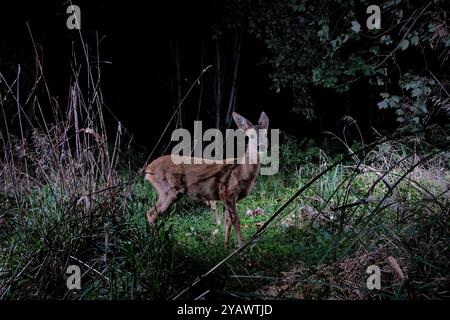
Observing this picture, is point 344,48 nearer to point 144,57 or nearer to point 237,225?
point 144,57

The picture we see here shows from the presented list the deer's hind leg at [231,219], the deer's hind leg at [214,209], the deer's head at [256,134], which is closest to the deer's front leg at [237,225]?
the deer's hind leg at [231,219]

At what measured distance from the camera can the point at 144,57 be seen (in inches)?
484

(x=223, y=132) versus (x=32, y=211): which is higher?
(x=223, y=132)

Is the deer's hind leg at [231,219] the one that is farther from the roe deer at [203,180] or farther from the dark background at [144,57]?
the dark background at [144,57]

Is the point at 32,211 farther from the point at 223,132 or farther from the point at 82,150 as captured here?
the point at 223,132

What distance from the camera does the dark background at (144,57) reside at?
332 inches

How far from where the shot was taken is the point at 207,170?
5.61 m

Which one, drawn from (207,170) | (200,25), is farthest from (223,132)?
(207,170)

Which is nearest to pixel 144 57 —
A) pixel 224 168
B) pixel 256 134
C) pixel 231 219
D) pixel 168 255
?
pixel 256 134

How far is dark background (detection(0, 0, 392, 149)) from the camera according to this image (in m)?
8.43

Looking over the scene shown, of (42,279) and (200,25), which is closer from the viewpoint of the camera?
(42,279)
